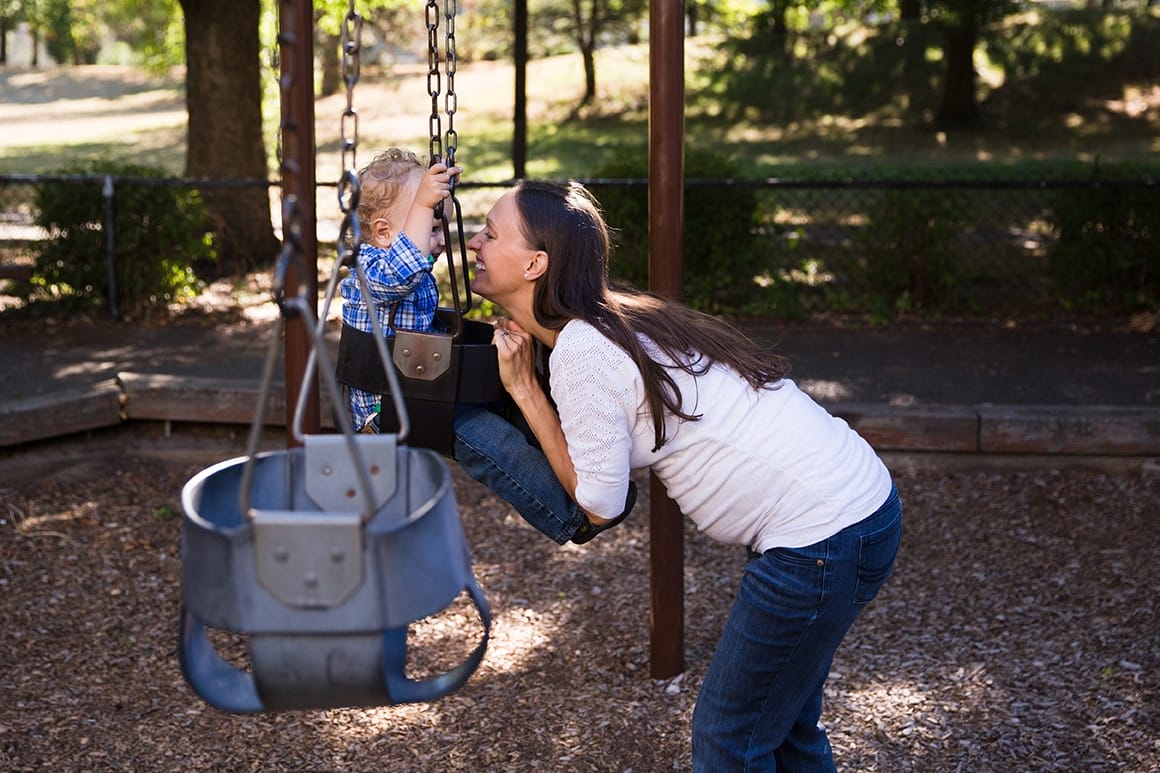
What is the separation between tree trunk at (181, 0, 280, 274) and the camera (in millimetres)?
9664

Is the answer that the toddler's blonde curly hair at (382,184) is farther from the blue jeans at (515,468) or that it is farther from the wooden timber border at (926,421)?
the wooden timber border at (926,421)

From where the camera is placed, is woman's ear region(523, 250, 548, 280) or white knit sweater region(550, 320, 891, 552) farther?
woman's ear region(523, 250, 548, 280)

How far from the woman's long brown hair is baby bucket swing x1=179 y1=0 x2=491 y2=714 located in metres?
0.52

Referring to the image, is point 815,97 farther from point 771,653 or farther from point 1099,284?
point 771,653

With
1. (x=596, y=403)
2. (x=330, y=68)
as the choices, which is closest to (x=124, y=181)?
(x=596, y=403)

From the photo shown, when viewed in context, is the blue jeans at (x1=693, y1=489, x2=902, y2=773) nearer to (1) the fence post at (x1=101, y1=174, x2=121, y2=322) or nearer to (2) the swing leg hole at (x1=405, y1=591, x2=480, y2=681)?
(2) the swing leg hole at (x1=405, y1=591, x2=480, y2=681)

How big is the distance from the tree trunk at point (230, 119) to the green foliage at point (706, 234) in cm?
297

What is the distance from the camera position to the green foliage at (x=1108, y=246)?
7930 mm

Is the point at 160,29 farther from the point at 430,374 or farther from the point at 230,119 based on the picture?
the point at 430,374

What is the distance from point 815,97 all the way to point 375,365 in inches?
888

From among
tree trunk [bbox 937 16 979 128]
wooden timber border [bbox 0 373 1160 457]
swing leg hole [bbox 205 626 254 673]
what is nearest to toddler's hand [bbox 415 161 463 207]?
swing leg hole [bbox 205 626 254 673]

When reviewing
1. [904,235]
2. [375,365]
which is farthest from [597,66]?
[375,365]

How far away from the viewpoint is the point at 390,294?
9.29ft

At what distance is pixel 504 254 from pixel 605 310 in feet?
0.75
